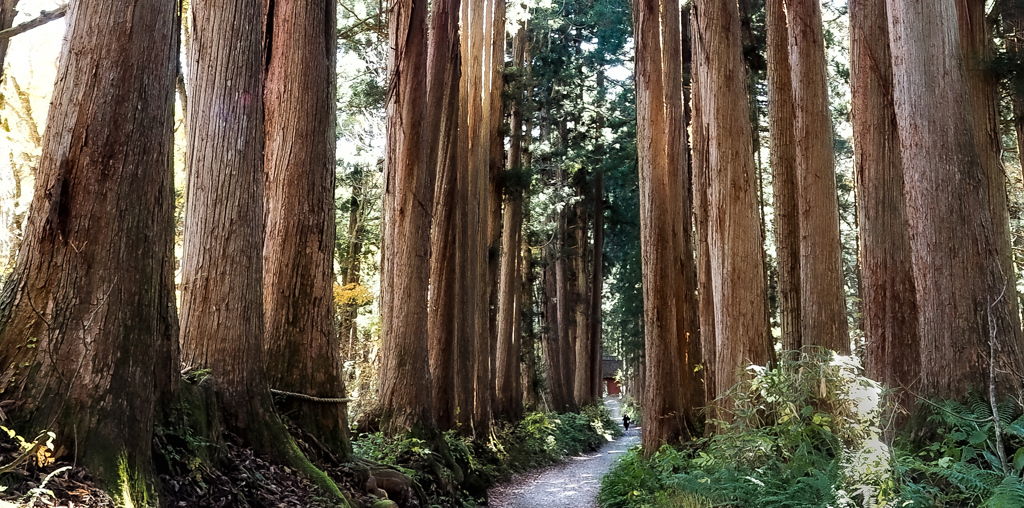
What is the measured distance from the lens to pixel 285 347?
7730mm

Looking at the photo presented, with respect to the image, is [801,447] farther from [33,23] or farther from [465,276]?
[33,23]

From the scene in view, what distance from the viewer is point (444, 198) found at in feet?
44.9

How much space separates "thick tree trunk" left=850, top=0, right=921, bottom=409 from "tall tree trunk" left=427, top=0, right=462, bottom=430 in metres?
6.47

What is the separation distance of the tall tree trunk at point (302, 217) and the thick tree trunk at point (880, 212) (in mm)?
5599

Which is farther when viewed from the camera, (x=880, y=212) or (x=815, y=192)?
(x=815, y=192)

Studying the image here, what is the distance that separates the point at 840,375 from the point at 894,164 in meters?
2.95

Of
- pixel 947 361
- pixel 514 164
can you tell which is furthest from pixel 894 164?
pixel 514 164

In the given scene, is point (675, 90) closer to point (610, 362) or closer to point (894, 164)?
point (894, 164)

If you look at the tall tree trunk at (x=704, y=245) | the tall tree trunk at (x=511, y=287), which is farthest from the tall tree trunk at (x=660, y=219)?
the tall tree trunk at (x=511, y=287)

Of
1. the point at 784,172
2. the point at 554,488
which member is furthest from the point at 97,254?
the point at 554,488

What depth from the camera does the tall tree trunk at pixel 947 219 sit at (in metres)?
5.86

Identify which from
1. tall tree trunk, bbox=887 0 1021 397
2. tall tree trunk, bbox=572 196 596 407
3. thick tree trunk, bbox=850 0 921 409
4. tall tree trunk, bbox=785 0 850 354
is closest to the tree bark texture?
tall tree trunk, bbox=785 0 850 354

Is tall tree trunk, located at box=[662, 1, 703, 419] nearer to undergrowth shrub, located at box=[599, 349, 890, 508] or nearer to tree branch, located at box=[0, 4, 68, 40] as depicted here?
undergrowth shrub, located at box=[599, 349, 890, 508]

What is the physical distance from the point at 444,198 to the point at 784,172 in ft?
19.6
